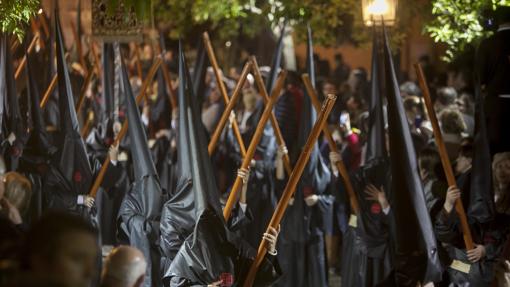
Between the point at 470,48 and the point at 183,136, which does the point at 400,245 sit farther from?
the point at 470,48

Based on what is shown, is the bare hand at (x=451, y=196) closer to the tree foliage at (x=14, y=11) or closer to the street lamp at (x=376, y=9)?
the street lamp at (x=376, y=9)

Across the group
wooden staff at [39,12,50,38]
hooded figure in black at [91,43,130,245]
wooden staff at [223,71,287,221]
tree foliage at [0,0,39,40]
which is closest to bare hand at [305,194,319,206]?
wooden staff at [223,71,287,221]

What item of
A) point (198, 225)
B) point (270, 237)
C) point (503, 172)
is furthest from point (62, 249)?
point (503, 172)

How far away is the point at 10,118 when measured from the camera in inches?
511

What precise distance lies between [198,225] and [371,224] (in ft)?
8.64

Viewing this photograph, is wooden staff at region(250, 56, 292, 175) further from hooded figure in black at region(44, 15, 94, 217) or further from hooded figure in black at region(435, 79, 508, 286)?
hooded figure in black at region(435, 79, 508, 286)

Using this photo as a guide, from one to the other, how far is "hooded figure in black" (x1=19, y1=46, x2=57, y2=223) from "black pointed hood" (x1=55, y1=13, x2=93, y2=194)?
679 mm

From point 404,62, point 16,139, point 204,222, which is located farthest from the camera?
point 404,62

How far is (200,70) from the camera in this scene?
14133 mm

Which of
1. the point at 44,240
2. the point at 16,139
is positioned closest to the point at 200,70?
the point at 16,139

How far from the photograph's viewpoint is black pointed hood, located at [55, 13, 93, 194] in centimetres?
1103

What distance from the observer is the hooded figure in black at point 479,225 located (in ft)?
30.9

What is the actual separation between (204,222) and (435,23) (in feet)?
18.8

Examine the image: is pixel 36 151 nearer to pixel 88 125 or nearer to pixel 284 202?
pixel 88 125
